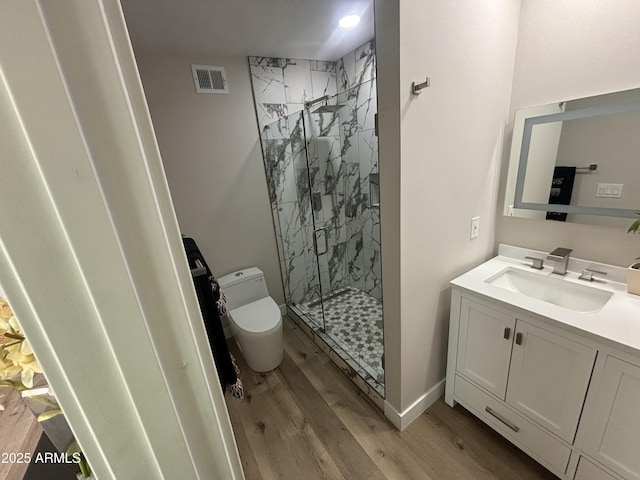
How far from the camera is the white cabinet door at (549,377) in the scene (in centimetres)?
112

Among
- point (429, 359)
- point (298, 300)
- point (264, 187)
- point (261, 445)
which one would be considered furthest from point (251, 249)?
point (429, 359)

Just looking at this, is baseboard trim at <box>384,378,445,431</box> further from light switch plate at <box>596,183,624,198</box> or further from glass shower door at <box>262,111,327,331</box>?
light switch plate at <box>596,183,624,198</box>

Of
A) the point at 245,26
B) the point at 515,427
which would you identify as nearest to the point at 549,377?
the point at 515,427

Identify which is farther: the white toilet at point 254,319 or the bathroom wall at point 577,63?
the white toilet at point 254,319

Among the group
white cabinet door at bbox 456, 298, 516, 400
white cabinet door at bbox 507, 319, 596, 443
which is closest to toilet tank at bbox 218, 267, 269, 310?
white cabinet door at bbox 456, 298, 516, 400

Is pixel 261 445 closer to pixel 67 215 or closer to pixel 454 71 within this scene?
pixel 67 215

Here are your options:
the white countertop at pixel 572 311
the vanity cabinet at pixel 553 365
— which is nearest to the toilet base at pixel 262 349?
the vanity cabinet at pixel 553 365

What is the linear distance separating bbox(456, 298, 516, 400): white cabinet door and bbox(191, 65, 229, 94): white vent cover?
2.23 meters

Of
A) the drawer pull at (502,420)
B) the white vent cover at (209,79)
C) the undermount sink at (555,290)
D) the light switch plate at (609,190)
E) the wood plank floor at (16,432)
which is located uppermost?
the white vent cover at (209,79)

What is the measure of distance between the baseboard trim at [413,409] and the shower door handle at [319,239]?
1494 mm

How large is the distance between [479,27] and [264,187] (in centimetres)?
180

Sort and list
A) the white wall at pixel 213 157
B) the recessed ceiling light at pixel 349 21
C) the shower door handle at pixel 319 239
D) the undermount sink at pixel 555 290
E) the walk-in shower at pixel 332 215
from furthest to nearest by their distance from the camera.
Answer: the shower door handle at pixel 319 239, the walk-in shower at pixel 332 215, the white wall at pixel 213 157, the recessed ceiling light at pixel 349 21, the undermount sink at pixel 555 290

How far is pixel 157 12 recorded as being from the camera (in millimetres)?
1438

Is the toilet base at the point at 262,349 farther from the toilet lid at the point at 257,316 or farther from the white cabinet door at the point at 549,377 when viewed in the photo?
the white cabinet door at the point at 549,377
